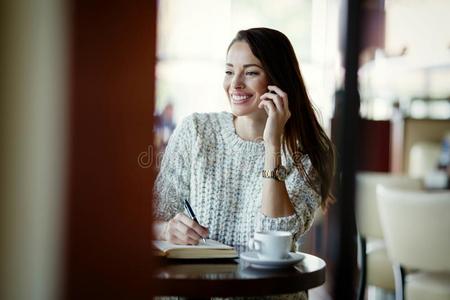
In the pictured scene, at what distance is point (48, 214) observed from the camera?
53 cm

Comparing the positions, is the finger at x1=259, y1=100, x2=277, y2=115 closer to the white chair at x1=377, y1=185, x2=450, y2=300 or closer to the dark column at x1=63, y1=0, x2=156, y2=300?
the white chair at x1=377, y1=185, x2=450, y2=300

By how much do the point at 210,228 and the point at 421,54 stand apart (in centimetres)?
659

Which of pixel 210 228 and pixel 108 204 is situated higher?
pixel 108 204

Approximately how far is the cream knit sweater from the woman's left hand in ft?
0.31

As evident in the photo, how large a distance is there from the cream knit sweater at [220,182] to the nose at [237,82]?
0.13m

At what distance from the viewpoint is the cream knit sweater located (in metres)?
1.66

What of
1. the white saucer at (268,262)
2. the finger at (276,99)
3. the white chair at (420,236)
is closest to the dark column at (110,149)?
the white saucer at (268,262)

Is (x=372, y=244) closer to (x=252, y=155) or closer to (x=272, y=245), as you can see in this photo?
(x=252, y=155)

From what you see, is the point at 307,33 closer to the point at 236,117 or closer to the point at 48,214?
the point at 236,117

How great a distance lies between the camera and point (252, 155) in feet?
5.76

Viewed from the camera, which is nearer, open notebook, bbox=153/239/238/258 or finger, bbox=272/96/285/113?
open notebook, bbox=153/239/238/258

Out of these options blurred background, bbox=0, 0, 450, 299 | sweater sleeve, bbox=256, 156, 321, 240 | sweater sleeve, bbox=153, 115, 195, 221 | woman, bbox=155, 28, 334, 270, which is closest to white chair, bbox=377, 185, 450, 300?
woman, bbox=155, 28, 334, 270

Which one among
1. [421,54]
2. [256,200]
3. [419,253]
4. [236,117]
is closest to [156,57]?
[256,200]

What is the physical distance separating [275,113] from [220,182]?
0.25 m
